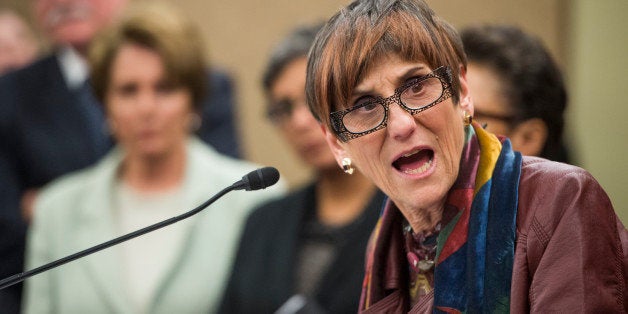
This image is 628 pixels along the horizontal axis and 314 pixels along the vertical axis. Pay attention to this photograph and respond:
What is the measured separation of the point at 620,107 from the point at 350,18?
220cm

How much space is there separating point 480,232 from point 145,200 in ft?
6.59

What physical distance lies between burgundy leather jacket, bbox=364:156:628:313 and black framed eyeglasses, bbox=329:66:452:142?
0.22 metres

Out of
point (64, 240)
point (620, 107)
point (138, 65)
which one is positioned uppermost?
point (138, 65)

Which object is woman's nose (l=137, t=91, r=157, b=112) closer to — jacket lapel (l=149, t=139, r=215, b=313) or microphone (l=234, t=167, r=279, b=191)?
jacket lapel (l=149, t=139, r=215, b=313)

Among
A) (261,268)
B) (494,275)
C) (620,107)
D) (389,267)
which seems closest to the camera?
(494,275)

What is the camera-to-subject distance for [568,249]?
4.75ft

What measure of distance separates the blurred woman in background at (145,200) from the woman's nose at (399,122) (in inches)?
66.4

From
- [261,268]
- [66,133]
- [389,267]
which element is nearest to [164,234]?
[261,268]

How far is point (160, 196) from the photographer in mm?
3385

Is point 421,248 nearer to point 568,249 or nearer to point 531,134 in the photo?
point 568,249

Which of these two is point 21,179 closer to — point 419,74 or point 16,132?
point 16,132

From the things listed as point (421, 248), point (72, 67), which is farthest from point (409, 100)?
point (72, 67)

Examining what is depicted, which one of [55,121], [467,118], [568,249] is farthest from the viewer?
[55,121]

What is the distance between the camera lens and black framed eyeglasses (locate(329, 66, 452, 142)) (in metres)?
1.61
